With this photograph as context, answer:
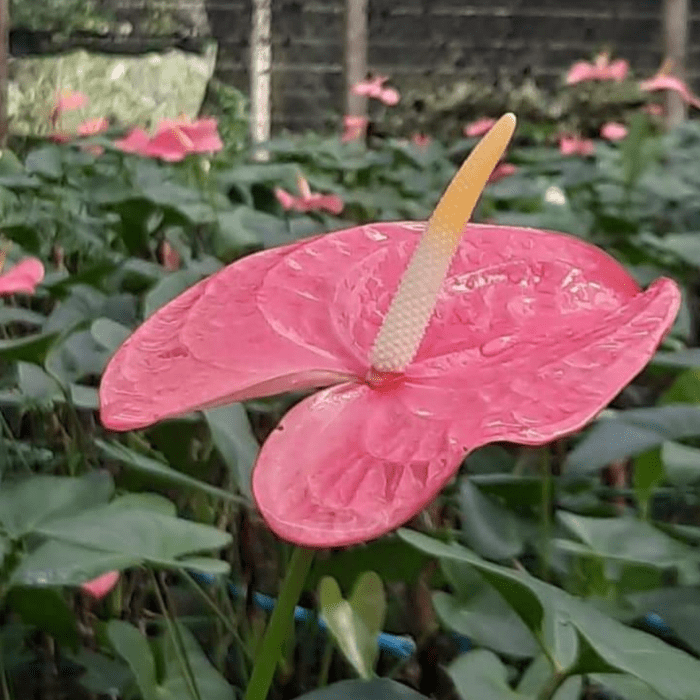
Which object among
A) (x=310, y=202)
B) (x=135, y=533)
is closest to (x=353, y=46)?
(x=310, y=202)

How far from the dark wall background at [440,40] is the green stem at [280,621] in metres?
4.67

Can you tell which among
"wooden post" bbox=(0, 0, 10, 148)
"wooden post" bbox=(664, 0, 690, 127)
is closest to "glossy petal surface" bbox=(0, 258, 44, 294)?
"wooden post" bbox=(0, 0, 10, 148)

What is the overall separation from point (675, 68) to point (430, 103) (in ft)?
3.75

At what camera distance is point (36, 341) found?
1.89ft

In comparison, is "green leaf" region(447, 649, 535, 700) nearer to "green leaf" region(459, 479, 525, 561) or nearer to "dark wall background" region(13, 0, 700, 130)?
"green leaf" region(459, 479, 525, 561)

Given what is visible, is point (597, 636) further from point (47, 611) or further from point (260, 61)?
point (260, 61)

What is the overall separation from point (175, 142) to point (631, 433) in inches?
38.0

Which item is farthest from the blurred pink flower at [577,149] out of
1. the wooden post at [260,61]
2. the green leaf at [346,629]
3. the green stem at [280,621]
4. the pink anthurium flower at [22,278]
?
the wooden post at [260,61]

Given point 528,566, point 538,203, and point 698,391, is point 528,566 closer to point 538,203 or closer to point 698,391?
point 698,391

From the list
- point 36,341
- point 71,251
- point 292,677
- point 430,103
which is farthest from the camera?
point 430,103

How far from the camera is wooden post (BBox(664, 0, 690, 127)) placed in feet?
12.5

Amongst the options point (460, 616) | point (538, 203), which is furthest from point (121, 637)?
point (538, 203)

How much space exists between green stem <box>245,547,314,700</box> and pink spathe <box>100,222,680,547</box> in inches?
1.1

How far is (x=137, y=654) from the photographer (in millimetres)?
514
